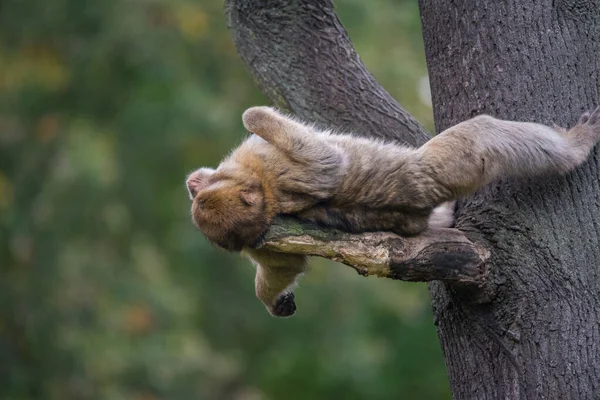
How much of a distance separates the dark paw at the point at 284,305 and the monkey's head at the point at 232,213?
793mm

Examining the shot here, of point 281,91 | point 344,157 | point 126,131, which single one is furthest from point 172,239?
point 344,157

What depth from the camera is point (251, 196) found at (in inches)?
216

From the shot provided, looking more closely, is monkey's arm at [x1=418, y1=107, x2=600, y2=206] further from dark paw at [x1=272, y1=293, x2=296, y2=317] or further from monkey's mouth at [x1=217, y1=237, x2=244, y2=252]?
dark paw at [x1=272, y1=293, x2=296, y2=317]

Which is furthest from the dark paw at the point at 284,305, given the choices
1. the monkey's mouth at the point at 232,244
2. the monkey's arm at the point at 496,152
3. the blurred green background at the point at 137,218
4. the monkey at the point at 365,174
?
the blurred green background at the point at 137,218

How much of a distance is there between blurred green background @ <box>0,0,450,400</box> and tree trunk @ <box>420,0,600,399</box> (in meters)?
9.53

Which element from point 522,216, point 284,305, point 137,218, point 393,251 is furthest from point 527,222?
point 137,218

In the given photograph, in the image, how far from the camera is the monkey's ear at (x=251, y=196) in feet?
17.9

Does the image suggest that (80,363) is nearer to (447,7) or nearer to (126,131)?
(126,131)

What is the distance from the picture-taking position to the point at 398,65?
17.1m

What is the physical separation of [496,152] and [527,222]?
407mm

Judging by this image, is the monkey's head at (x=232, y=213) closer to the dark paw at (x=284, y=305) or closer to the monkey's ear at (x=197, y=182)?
the monkey's ear at (x=197, y=182)

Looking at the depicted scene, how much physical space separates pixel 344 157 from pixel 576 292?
1.43m

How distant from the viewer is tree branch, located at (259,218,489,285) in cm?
519

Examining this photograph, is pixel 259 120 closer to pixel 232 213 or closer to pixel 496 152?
pixel 232 213
